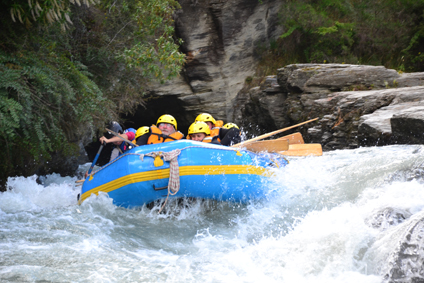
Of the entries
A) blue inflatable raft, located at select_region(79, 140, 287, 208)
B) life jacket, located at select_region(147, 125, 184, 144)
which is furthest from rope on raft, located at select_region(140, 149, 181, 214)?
life jacket, located at select_region(147, 125, 184, 144)

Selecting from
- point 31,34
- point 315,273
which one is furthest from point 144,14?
point 315,273

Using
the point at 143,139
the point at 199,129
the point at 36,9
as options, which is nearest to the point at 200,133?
the point at 199,129

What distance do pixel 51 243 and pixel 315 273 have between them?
217 cm

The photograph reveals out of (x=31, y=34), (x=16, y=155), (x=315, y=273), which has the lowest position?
(x=315, y=273)

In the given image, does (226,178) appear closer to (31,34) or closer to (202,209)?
(202,209)

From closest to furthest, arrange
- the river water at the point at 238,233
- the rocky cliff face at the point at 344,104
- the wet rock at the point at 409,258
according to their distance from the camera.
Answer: the wet rock at the point at 409,258 → the river water at the point at 238,233 → the rocky cliff face at the point at 344,104

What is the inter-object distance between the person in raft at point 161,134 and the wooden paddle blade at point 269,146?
3.66ft

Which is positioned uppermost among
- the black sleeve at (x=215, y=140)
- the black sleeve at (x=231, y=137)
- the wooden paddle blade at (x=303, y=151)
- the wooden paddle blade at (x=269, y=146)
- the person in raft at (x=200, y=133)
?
the person in raft at (x=200, y=133)

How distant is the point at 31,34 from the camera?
4574 millimetres

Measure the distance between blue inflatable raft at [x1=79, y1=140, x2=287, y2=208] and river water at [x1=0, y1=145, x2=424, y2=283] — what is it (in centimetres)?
18

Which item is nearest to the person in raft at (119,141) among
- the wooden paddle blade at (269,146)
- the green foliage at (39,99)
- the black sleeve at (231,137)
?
the green foliage at (39,99)

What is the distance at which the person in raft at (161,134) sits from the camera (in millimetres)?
5227

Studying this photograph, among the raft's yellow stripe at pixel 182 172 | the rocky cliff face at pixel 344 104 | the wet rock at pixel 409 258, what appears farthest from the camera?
the rocky cliff face at pixel 344 104

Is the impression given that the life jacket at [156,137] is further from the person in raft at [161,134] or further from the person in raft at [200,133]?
the person in raft at [200,133]
